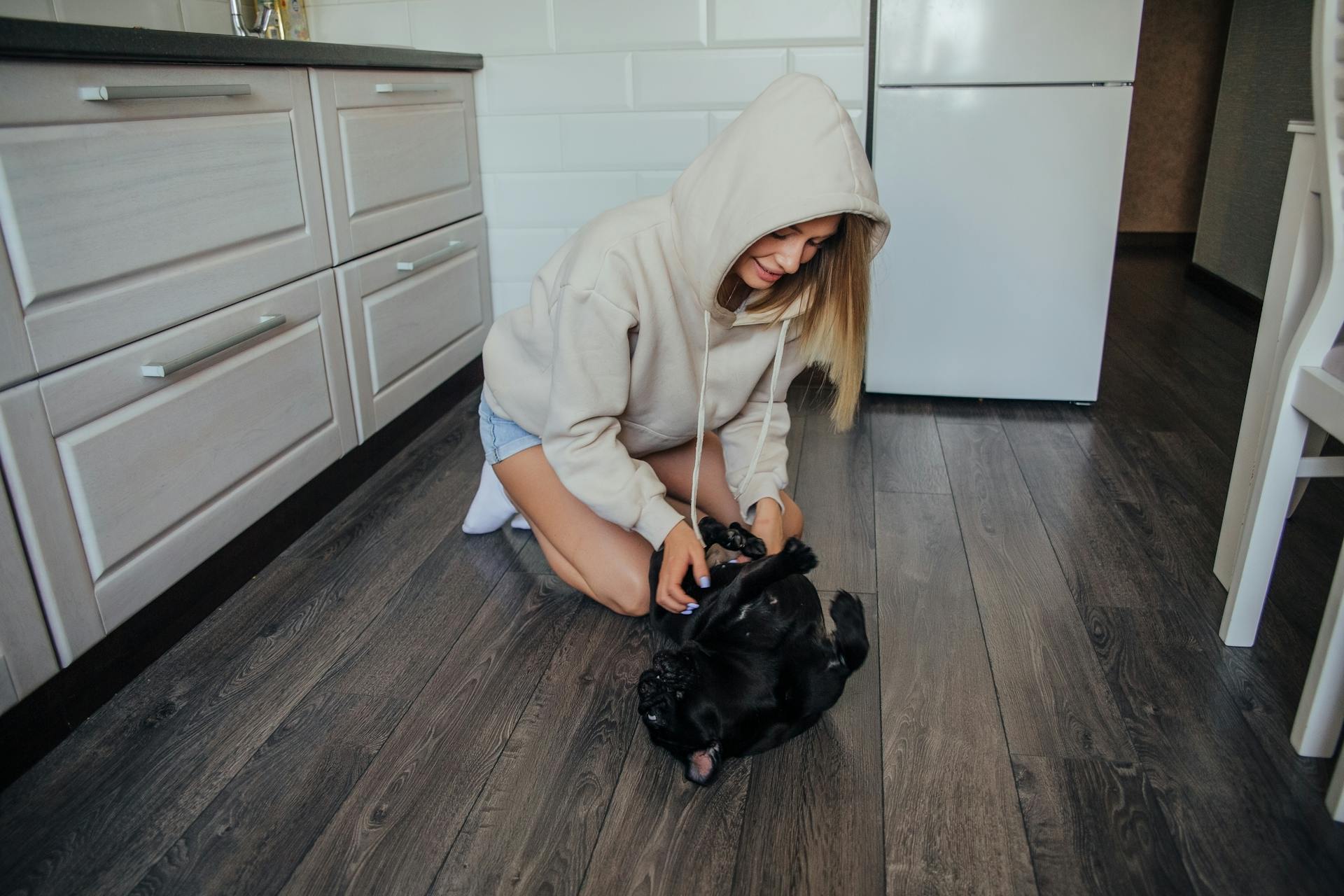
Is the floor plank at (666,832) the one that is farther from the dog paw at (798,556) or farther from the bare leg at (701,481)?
the bare leg at (701,481)

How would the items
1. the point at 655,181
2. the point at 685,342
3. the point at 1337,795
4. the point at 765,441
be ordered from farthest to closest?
the point at 655,181, the point at 765,441, the point at 685,342, the point at 1337,795

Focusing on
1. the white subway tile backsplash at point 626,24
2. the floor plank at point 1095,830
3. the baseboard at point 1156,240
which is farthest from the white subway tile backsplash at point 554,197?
the baseboard at point 1156,240

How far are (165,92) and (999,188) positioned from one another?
1769mm

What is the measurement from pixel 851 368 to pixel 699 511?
45cm

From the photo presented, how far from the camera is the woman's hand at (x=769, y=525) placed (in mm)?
1402

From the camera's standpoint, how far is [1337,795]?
1066mm

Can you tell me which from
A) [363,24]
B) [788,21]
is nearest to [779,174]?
[788,21]

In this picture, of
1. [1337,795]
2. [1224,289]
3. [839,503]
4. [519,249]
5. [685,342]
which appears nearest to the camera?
[1337,795]

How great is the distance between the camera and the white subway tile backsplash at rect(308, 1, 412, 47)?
254cm

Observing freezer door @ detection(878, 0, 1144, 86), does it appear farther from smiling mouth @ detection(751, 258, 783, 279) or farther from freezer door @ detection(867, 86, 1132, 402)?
smiling mouth @ detection(751, 258, 783, 279)

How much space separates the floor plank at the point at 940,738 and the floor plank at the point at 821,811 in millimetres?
21

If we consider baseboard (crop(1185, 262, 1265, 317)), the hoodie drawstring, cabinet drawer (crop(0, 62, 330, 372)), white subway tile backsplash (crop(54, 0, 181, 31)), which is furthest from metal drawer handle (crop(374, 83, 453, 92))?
baseboard (crop(1185, 262, 1265, 317))

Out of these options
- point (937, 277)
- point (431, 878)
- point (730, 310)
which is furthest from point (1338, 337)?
point (431, 878)

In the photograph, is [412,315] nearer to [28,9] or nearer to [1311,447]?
[28,9]
